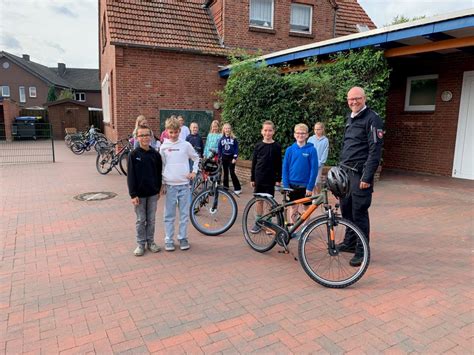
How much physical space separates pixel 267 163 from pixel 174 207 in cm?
139

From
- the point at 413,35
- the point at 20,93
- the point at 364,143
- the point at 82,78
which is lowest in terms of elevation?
the point at 364,143

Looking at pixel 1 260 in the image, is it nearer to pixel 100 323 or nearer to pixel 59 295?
pixel 59 295

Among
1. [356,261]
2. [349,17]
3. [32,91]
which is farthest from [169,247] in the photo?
[32,91]

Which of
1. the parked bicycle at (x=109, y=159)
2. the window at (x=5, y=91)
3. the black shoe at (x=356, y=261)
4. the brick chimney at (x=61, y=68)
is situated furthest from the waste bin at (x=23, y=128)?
the brick chimney at (x=61, y=68)

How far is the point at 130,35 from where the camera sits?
13.4 metres

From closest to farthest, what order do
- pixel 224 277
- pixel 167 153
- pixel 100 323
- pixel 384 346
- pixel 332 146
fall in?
pixel 384 346
pixel 100 323
pixel 224 277
pixel 167 153
pixel 332 146

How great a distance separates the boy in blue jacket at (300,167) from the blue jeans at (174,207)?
137 cm

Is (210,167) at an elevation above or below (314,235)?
above

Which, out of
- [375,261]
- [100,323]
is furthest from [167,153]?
A: [375,261]

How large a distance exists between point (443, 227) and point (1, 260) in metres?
6.33

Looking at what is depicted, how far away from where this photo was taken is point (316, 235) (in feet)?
12.9

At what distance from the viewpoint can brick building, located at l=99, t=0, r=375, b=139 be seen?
44.0ft

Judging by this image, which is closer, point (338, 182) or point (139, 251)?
point (338, 182)

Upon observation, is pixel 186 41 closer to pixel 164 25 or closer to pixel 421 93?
pixel 164 25
